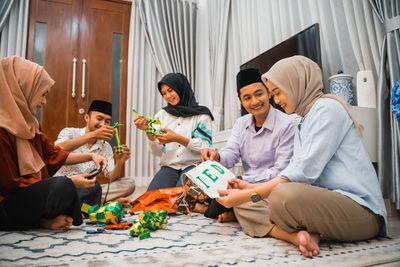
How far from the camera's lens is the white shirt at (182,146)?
8.16ft

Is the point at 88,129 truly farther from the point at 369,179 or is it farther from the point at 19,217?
the point at 369,179

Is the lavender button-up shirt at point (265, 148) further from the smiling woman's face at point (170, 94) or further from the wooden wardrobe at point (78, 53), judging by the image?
the wooden wardrobe at point (78, 53)

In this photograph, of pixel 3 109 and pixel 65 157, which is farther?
pixel 65 157

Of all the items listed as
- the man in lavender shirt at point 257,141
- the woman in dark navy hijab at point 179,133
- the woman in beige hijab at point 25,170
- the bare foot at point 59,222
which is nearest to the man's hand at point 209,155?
the man in lavender shirt at point 257,141

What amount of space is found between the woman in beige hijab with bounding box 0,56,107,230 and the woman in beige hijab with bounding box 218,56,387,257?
2.94 feet

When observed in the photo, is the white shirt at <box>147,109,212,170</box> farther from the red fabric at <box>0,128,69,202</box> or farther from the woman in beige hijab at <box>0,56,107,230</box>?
the red fabric at <box>0,128,69,202</box>

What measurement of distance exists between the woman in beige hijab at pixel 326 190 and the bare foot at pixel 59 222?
2.96ft

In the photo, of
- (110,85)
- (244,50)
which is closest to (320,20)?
(244,50)

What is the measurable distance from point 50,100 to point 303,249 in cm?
392

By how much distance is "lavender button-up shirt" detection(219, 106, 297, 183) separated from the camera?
1641mm

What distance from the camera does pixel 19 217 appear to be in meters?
1.48

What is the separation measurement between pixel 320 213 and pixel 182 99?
185 cm

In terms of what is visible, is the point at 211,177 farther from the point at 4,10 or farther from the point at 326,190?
the point at 4,10

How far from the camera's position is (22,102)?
154 cm
